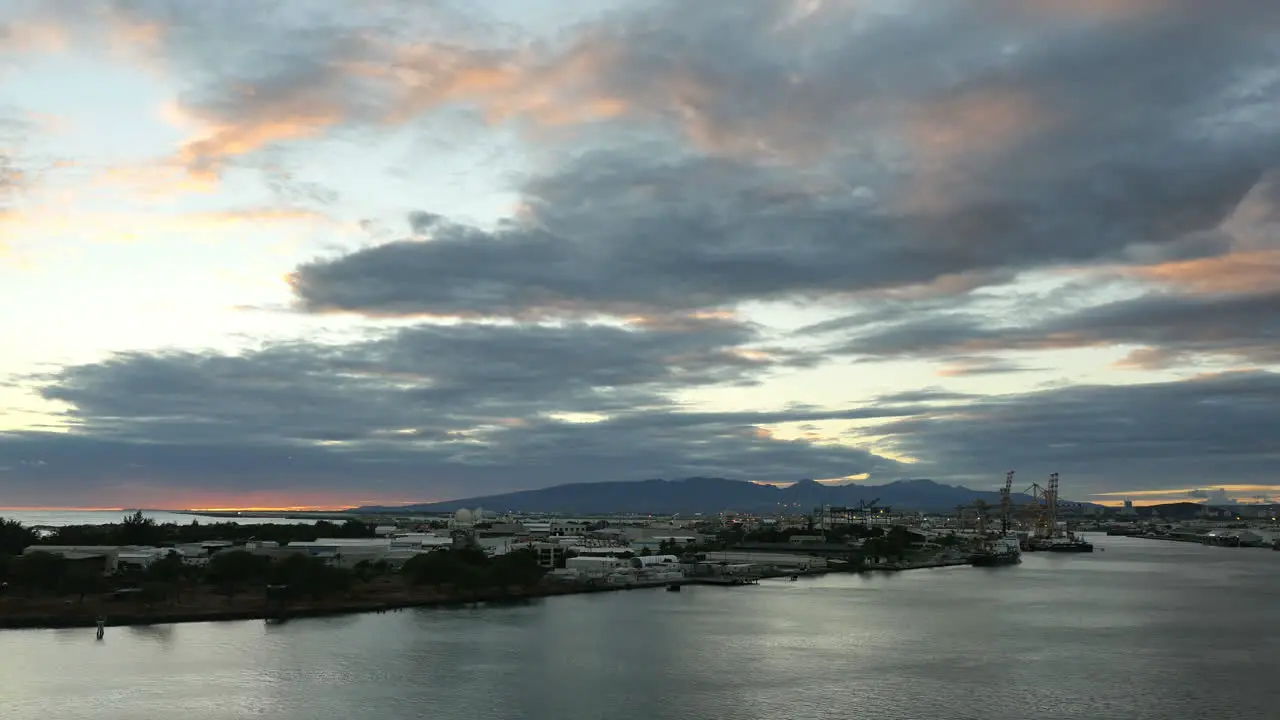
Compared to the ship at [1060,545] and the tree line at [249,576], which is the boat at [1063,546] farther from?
the tree line at [249,576]

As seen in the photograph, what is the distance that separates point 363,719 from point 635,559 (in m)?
32.5

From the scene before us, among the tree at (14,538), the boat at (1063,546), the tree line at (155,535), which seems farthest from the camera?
the boat at (1063,546)

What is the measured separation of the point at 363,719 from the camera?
662 inches

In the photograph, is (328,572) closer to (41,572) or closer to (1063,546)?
(41,572)

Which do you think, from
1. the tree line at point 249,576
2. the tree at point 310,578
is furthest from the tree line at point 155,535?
the tree at point 310,578

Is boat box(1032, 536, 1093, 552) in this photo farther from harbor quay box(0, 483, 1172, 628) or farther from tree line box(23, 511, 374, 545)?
tree line box(23, 511, 374, 545)

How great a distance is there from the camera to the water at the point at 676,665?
17719mm

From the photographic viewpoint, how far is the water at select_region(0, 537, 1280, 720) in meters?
17.7

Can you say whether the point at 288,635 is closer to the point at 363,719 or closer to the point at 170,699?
the point at 170,699

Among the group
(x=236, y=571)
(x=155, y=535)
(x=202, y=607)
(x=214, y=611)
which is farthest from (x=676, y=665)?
(x=155, y=535)

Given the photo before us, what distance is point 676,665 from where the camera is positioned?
22.0 meters

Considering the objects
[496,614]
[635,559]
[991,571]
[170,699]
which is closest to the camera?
[170,699]

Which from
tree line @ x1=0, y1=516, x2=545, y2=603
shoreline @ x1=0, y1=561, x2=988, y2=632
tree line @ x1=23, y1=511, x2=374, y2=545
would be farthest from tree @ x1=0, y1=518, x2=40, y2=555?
shoreline @ x1=0, y1=561, x2=988, y2=632

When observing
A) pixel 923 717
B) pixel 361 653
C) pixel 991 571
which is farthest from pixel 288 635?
pixel 991 571
